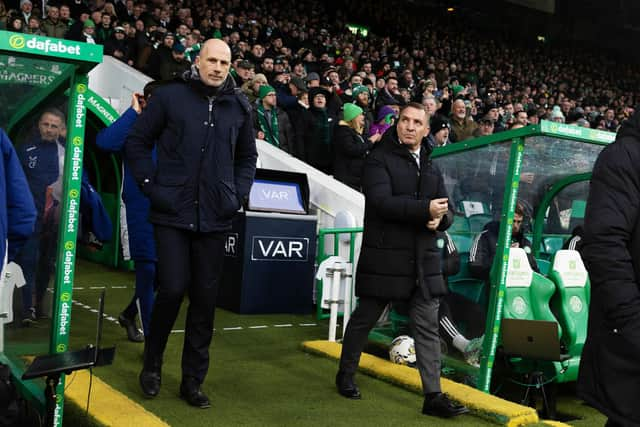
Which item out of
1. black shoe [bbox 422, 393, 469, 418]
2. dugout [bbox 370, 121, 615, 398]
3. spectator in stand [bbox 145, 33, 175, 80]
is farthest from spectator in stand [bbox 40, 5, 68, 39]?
black shoe [bbox 422, 393, 469, 418]

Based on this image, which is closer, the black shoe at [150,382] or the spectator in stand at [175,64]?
the black shoe at [150,382]

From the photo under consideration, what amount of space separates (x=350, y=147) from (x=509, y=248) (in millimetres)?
4238

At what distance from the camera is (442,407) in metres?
4.16

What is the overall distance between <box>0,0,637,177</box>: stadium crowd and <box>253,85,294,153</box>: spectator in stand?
0.02 metres

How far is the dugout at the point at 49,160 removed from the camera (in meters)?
3.30

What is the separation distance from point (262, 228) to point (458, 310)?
2.72 meters

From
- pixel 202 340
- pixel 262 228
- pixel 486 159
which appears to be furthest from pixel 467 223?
pixel 262 228

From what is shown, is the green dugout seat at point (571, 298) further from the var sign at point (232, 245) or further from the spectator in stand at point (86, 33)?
the spectator in stand at point (86, 33)

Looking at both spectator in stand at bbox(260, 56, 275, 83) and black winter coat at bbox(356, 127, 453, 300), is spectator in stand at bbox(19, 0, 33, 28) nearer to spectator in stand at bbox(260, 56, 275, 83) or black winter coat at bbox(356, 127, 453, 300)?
spectator in stand at bbox(260, 56, 275, 83)

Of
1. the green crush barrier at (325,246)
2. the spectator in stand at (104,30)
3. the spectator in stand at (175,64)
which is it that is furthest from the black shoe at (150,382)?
the spectator in stand at (104,30)

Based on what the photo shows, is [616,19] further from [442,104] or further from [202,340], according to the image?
[202,340]

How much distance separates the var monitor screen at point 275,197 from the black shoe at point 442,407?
12.0ft

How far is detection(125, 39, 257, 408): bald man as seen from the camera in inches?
149

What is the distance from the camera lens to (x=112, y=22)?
1209cm
